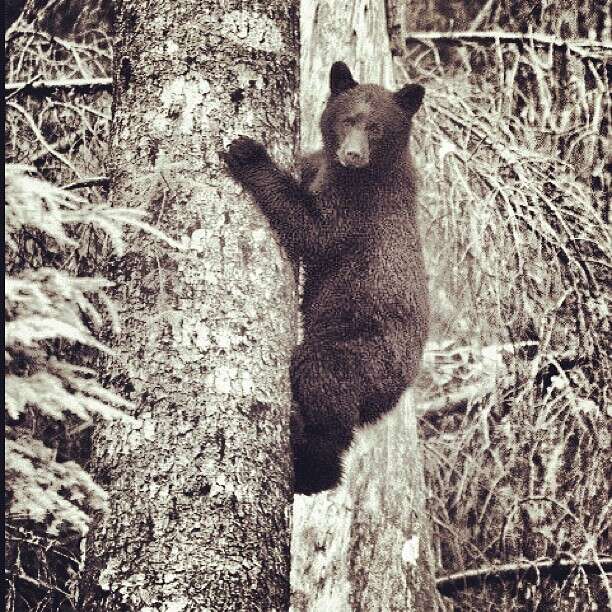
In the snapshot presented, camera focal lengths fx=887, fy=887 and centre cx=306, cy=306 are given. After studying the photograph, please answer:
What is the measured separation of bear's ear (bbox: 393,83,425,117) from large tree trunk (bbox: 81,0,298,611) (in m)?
1.31

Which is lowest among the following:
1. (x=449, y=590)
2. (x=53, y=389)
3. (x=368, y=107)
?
(x=449, y=590)

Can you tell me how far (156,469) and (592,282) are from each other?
2.72 meters

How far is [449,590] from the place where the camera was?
19.0 ft

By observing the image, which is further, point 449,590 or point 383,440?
point 449,590

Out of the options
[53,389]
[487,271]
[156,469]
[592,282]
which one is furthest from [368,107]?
[53,389]

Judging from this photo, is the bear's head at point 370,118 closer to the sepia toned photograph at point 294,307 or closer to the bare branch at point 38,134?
the sepia toned photograph at point 294,307

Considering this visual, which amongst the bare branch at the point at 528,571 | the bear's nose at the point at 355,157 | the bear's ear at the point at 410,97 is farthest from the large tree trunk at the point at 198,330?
the bare branch at the point at 528,571

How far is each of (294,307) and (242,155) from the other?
0.54m

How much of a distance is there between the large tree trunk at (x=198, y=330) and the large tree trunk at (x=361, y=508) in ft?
6.13

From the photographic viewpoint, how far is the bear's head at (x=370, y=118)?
4383 mm

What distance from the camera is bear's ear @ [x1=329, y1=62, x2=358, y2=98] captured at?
15.1ft

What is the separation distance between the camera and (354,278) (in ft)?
13.3

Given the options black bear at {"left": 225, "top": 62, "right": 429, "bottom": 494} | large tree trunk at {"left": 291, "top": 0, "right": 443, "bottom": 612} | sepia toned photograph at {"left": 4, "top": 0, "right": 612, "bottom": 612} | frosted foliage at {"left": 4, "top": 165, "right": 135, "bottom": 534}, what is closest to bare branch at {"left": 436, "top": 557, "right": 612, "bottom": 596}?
sepia toned photograph at {"left": 4, "top": 0, "right": 612, "bottom": 612}

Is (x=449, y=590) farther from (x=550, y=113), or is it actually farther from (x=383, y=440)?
(x=550, y=113)
